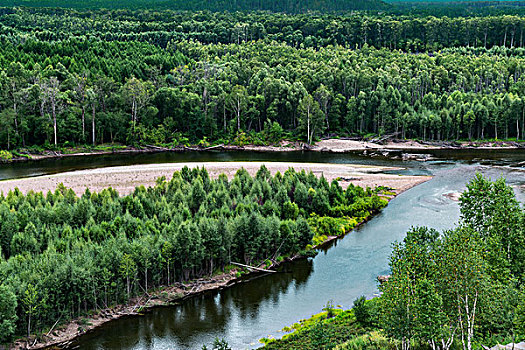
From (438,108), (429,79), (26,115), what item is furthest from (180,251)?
(429,79)

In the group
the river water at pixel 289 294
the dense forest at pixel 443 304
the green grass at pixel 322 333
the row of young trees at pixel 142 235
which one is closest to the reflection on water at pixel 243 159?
the river water at pixel 289 294

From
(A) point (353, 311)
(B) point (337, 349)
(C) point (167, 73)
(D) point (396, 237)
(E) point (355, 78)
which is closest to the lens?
(B) point (337, 349)

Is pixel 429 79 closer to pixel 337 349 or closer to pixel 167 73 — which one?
pixel 167 73

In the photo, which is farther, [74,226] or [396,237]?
[396,237]

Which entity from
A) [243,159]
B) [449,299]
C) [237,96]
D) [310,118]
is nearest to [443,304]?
[449,299]

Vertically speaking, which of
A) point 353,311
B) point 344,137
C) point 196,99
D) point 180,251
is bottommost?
point 353,311

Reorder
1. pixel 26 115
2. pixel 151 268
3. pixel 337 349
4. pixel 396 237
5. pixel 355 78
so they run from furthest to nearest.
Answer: pixel 355 78 → pixel 26 115 → pixel 396 237 → pixel 151 268 → pixel 337 349

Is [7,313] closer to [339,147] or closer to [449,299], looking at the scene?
[449,299]
